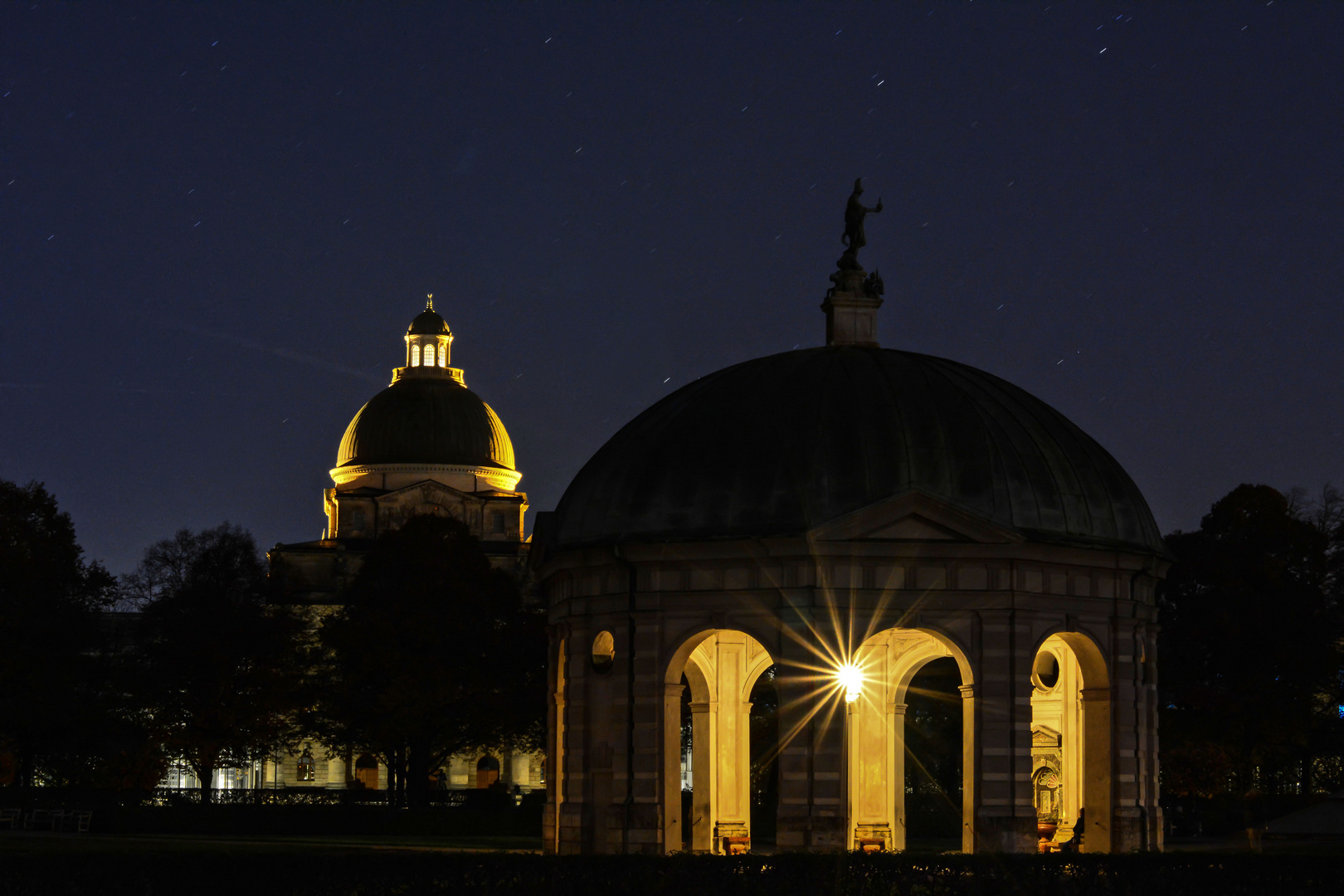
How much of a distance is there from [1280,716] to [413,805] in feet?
109

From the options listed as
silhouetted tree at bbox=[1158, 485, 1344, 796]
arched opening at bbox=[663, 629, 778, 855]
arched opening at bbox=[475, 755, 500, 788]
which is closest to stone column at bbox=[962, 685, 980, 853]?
arched opening at bbox=[663, 629, 778, 855]

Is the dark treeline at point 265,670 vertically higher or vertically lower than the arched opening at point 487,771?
higher

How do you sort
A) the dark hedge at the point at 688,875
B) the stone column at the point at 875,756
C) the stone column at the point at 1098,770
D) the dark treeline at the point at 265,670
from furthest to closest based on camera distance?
the dark treeline at the point at 265,670 < the stone column at the point at 875,756 < the stone column at the point at 1098,770 < the dark hedge at the point at 688,875

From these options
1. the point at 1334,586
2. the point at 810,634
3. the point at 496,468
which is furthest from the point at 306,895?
the point at 496,468

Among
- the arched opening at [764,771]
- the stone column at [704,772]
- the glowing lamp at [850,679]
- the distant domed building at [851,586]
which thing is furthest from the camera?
the arched opening at [764,771]

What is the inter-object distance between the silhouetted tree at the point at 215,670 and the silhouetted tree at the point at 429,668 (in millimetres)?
2114

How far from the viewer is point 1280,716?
70.8m

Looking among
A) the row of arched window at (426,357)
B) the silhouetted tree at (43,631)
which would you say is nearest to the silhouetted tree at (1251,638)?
the silhouetted tree at (43,631)

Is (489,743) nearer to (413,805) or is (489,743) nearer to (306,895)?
(413,805)

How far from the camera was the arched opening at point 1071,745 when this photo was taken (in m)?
41.6

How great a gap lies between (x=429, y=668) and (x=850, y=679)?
40962mm

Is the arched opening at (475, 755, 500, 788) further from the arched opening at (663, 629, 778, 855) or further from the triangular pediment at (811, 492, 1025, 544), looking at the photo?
the triangular pediment at (811, 492, 1025, 544)

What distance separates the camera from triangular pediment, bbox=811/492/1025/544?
39062 millimetres

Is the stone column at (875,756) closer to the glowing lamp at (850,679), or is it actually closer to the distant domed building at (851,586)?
the distant domed building at (851,586)
